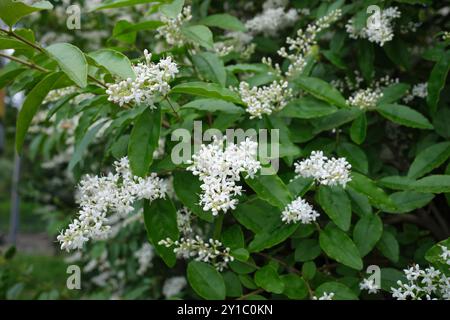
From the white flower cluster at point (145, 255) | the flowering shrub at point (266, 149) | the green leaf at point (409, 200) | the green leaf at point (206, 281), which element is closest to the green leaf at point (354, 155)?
the flowering shrub at point (266, 149)

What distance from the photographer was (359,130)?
64.1 inches

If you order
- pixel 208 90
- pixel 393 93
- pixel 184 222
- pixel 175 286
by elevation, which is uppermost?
pixel 393 93

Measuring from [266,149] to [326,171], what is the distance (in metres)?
0.17

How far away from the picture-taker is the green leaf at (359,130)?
1.61 meters

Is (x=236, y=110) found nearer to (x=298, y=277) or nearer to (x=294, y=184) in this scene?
(x=294, y=184)

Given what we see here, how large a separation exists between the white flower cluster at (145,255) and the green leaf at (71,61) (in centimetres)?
159

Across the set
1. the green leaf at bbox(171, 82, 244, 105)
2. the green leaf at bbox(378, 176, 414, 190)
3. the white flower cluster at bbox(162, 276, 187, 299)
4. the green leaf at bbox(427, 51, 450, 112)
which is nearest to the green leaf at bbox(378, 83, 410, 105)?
the green leaf at bbox(427, 51, 450, 112)

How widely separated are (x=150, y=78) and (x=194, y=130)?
1.09 ft

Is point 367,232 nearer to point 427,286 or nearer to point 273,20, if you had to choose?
point 427,286

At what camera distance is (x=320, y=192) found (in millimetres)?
1422

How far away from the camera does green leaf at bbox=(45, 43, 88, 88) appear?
1175mm

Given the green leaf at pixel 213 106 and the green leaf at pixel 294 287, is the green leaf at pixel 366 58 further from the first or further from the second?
the green leaf at pixel 294 287

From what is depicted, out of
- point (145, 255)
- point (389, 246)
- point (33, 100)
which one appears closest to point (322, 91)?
point (389, 246)
